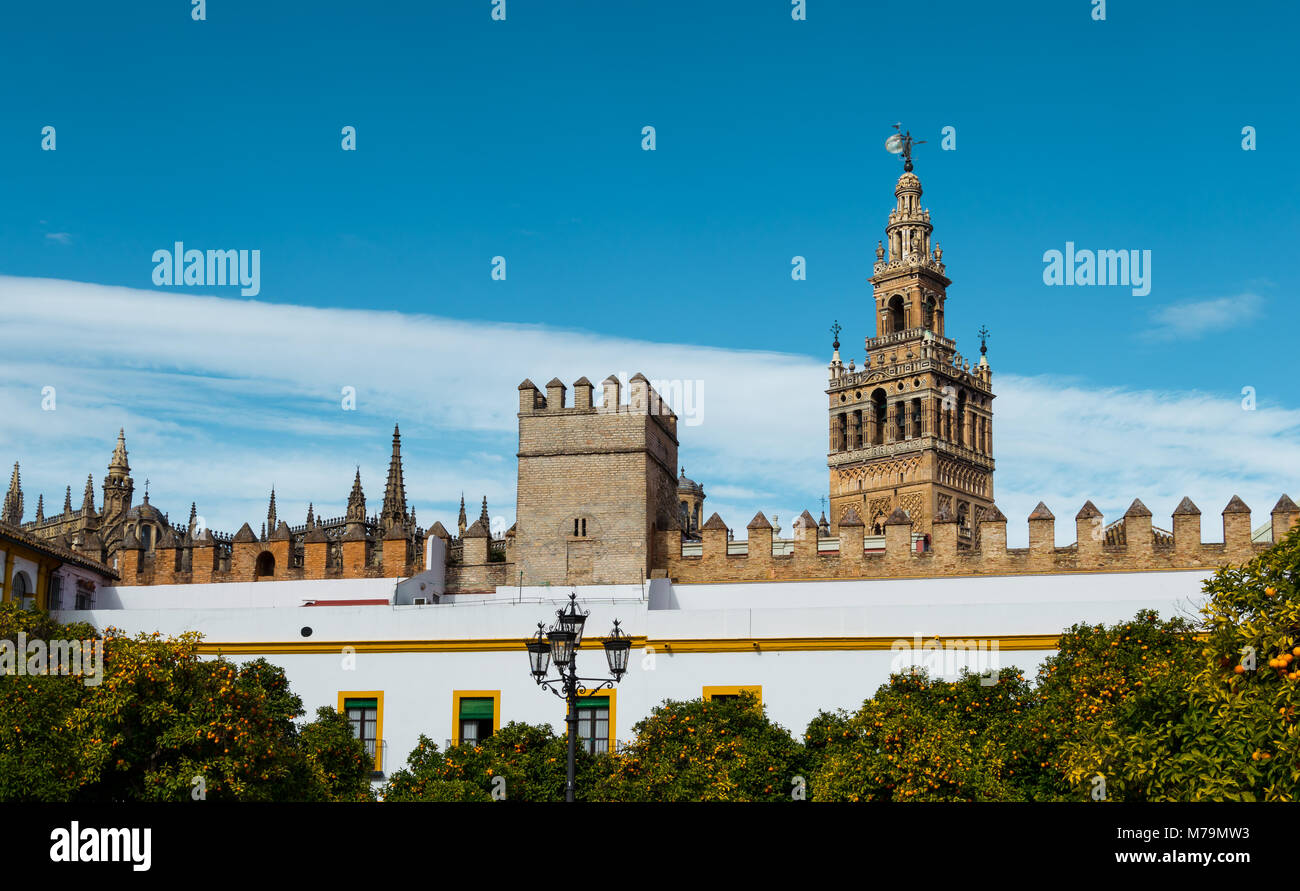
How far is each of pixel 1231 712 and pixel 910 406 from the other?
5323 cm

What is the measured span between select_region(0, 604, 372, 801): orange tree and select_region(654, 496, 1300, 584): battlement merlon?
12845mm

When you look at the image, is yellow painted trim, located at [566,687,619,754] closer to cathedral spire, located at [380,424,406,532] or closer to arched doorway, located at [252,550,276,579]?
arched doorway, located at [252,550,276,579]

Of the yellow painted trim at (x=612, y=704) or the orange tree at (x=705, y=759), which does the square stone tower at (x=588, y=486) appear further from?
the orange tree at (x=705, y=759)

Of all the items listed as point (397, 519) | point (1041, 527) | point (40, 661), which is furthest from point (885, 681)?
point (397, 519)

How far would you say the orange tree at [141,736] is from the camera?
15938 millimetres

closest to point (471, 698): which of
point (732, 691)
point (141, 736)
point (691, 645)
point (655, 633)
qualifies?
point (655, 633)

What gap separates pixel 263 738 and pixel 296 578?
1349cm

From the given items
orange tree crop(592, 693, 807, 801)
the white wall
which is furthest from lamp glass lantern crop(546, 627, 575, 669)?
the white wall

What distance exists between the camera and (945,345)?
211ft

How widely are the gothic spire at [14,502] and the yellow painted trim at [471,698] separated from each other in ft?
144

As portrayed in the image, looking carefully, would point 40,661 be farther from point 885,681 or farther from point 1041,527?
point 1041,527

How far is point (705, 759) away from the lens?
1964cm

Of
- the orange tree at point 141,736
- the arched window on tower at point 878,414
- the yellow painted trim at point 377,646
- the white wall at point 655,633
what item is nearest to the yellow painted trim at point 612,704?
the white wall at point 655,633

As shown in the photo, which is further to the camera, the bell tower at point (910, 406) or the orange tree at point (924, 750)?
the bell tower at point (910, 406)
